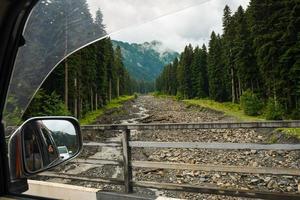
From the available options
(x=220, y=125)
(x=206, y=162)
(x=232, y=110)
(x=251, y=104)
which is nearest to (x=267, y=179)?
(x=206, y=162)

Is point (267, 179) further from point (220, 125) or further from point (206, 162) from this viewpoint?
point (220, 125)

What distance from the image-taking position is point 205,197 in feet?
24.6

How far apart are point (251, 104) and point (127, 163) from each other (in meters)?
28.8

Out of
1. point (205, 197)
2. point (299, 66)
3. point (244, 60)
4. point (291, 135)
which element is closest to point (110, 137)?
point (291, 135)

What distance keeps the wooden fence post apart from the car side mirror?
107 inches

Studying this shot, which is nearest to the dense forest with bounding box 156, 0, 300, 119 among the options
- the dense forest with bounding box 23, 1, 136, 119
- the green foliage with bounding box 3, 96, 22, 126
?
the dense forest with bounding box 23, 1, 136, 119

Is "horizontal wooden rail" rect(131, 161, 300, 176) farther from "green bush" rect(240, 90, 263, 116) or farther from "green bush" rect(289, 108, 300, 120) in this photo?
"green bush" rect(240, 90, 263, 116)

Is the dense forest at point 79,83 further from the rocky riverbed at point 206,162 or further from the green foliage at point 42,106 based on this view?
the rocky riverbed at point 206,162

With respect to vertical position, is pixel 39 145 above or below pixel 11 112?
below

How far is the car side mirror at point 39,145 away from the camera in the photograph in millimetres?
1330

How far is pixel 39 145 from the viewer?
4.57ft

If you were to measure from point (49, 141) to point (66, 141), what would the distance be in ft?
0.36

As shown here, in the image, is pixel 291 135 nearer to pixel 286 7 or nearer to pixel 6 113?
pixel 286 7

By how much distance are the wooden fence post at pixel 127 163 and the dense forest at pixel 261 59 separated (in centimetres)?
2241
